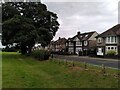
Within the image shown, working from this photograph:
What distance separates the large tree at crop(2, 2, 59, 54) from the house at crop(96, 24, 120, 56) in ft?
50.4

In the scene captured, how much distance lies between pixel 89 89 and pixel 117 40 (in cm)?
5682

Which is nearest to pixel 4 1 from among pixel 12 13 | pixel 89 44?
pixel 12 13

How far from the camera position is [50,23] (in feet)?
221

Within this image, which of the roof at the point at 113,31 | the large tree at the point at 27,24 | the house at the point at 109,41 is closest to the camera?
the large tree at the point at 27,24

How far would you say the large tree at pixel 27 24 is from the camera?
2299 inches

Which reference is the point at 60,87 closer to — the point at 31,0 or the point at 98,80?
the point at 98,80

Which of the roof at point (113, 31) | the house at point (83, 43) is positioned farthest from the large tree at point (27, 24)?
the house at point (83, 43)

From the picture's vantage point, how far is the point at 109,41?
7462 cm

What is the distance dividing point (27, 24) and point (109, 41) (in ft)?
84.9

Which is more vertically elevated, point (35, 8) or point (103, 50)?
point (35, 8)

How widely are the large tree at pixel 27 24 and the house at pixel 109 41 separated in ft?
50.4

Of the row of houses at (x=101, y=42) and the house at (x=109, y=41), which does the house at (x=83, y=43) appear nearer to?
the row of houses at (x=101, y=42)

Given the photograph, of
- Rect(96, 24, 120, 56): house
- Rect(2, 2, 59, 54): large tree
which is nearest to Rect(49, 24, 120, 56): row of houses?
Rect(96, 24, 120, 56): house

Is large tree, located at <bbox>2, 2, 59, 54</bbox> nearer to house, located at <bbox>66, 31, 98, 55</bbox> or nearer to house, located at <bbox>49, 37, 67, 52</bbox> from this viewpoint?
house, located at <bbox>66, 31, 98, 55</bbox>
